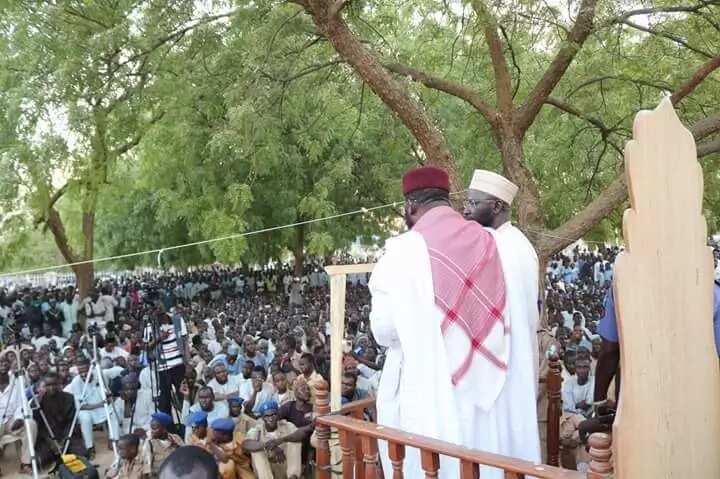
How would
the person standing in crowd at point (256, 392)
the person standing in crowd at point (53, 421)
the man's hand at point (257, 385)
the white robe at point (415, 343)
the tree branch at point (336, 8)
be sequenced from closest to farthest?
the white robe at point (415, 343) < the tree branch at point (336, 8) < the person standing in crowd at point (53, 421) < the person standing in crowd at point (256, 392) < the man's hand at point (257, 385)

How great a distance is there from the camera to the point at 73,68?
24.6 feet

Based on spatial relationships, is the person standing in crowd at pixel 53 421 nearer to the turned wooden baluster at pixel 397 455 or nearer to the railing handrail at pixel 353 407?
the railing handrail at pixel 353 407

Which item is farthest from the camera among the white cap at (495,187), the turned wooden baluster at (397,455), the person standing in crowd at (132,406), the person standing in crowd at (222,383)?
the person standing in crowd at (222,383)

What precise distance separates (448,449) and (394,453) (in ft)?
0.83

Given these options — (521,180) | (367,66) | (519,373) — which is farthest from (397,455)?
(521,180)

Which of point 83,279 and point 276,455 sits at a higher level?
point 83,279

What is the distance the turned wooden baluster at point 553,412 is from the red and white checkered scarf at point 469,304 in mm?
947

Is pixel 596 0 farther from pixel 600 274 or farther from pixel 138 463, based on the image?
pixel 600 274

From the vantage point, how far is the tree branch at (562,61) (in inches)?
246

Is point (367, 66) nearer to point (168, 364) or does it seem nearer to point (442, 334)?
point (168, 364)

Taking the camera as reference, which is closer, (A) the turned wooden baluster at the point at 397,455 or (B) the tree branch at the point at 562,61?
(A) the turned wooden baluster at the point at 397,455

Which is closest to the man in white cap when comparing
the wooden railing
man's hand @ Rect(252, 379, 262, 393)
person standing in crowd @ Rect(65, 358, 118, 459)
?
the wooden railing

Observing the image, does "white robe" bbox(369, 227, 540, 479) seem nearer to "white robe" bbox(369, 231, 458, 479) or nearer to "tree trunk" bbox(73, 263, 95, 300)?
"white robe" bbox(369, 231, 458, 479)

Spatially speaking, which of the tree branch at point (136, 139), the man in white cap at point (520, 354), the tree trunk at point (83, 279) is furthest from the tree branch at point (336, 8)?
the tree trunk at point (83, 279)
